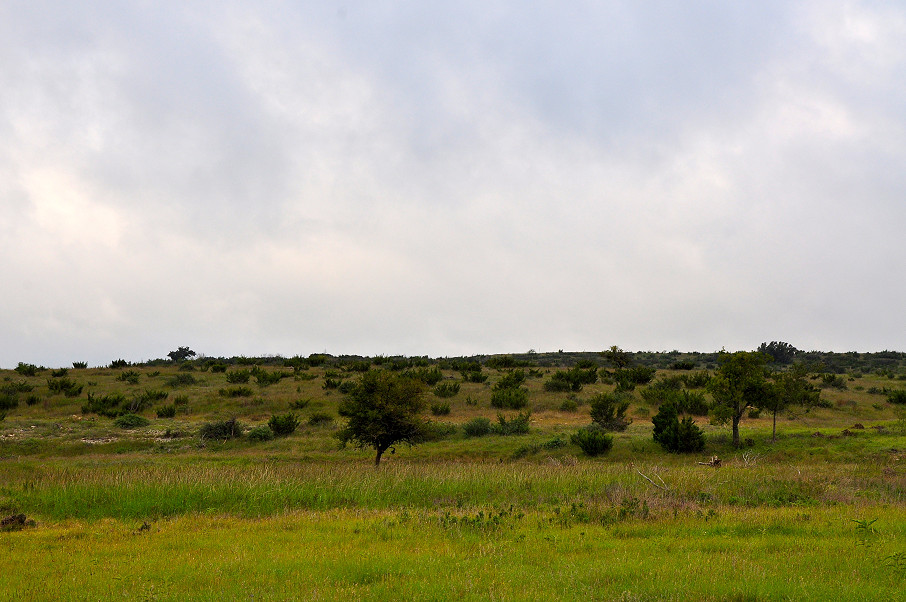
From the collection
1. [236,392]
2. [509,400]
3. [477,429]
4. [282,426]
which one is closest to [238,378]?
[236,392]

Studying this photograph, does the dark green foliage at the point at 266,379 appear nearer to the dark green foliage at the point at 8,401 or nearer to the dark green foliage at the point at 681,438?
the dark green foliage at the point at 8,401

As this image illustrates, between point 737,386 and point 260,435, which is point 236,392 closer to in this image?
point 260,435

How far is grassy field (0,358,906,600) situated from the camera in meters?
7.93

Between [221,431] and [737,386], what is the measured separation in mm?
25545

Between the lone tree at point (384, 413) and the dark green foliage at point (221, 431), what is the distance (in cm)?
901

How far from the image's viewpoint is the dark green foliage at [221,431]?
30.7m

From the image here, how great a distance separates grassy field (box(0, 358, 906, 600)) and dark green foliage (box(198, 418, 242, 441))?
1036mm

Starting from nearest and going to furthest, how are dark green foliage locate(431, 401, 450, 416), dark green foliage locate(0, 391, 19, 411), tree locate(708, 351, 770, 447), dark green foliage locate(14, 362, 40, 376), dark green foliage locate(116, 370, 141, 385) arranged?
tree locate(708, 351, 770, 447) < dark green foliage locate(431, 401, 450, 416) < dark green foliage locate(0, 391, 19, 411) < dark green foliage locate(116, 370, 141, 385) < dark green foliage locate(14, 362, 40, 376)

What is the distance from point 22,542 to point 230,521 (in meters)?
3.63

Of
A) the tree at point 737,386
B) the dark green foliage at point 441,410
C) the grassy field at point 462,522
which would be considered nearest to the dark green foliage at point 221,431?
the grassy field at point 462,522

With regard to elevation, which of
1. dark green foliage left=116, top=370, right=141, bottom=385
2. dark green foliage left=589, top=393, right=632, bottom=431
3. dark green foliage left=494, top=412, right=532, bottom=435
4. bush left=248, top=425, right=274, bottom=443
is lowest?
bush left=248, top=425, right=274, bottom=443

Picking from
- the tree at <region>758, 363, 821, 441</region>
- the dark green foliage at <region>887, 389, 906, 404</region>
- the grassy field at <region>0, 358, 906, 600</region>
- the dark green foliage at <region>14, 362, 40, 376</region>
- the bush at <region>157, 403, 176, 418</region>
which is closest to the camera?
the grassy field at <region>0, 358, 906, 600</region>

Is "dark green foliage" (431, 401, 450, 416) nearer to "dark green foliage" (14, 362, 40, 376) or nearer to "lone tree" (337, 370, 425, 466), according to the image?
"lone tree" (337, 370, 425, 466)

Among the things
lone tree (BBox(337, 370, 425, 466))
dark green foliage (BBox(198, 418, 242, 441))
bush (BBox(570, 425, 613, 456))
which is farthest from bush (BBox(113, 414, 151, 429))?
bush (BBox(570, 425, 613, 456))
